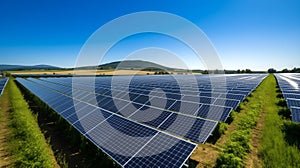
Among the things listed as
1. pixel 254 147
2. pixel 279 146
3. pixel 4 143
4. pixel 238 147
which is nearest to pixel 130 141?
pixel 238 147

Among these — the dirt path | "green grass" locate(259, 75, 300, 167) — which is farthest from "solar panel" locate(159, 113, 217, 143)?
the dirt path

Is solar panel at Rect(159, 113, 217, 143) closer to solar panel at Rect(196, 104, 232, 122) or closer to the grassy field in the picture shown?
the grassy field

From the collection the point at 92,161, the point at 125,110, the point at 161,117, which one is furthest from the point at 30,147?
the point at 161,117

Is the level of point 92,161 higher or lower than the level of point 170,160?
lower

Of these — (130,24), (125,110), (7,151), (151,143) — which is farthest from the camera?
(130,24)

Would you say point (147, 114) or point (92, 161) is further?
point (147, 114)

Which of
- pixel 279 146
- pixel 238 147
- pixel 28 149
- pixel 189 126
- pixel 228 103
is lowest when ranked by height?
pixel 28 149

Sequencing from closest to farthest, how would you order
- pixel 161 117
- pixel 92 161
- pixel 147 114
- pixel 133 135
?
pixel 133 135
pixel 92 161
pixel 161 117
pixel 147 114

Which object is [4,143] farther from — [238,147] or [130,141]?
[238,147]

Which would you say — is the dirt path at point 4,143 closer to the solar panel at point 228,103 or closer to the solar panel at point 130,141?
the solar panel at point 130,141

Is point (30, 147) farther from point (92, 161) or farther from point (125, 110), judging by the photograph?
point (125, 110)

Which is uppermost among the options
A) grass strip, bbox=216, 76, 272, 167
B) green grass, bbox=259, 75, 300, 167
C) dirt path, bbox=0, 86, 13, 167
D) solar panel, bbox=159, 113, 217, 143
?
solar panel, bbox=159, 113, 217, 143
